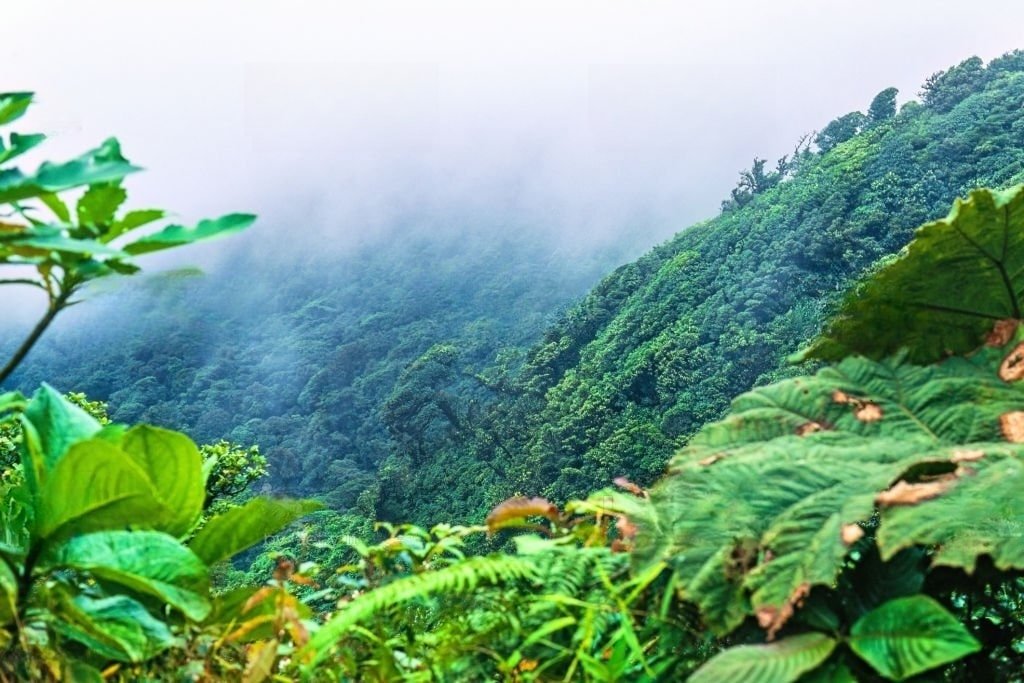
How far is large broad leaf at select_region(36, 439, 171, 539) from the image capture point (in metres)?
0.62

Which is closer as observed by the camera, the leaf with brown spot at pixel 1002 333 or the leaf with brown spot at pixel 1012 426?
the leaf with brown spot at pixel 1012 426

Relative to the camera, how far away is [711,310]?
2431 cm

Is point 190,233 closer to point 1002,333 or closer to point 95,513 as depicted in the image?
point 95,513

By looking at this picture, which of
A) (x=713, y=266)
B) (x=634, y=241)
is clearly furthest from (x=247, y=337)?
(x=713, y=266)

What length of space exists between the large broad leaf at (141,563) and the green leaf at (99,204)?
26 centimetres

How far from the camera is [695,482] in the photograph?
608 mm

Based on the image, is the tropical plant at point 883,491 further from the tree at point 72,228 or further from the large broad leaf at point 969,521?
the tree at point 72,228

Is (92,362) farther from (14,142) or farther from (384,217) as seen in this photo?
(14,142)

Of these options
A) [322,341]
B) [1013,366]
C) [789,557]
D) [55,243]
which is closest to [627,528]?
[789,557]

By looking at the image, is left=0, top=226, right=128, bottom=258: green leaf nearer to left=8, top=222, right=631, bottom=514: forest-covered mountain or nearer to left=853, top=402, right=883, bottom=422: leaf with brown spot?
left=853, top=402, right=883, bottom=422: leaf with brown spot

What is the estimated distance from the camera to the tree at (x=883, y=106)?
30125 mm

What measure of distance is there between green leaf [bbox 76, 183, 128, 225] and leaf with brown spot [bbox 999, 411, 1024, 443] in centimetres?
73

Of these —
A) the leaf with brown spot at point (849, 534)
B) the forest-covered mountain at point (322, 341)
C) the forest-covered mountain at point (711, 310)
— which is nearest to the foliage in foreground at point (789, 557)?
the leaf with brown spot at point (849, 534)

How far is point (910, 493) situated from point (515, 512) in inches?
11.7
